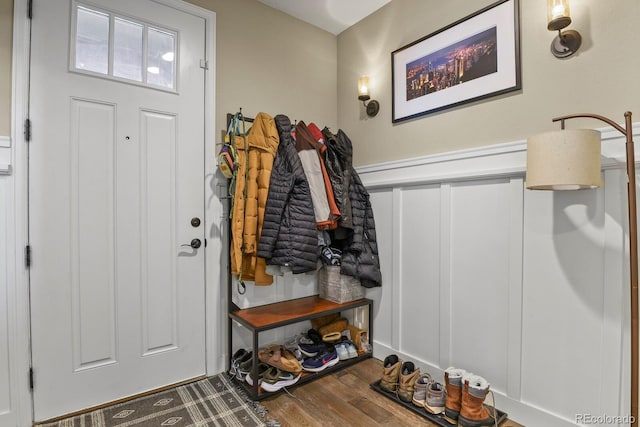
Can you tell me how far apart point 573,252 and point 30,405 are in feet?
8.86

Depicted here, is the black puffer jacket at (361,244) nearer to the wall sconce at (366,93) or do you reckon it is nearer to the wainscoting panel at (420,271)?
the wainscoting panel at (420,271)

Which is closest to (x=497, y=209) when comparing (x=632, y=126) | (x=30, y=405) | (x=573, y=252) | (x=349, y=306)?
(x=573, y=252)

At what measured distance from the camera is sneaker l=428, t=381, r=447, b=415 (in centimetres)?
176

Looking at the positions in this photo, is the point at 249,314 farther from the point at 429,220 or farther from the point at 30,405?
the point at 429,220

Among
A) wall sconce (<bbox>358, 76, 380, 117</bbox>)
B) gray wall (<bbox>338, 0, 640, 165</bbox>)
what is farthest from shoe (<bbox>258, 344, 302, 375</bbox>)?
wall sconce (<bbox>358, 76, 380, 117</bbox>)

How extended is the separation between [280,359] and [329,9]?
2.44m

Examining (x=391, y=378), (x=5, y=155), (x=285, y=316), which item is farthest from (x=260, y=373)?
(x=5, y=155)

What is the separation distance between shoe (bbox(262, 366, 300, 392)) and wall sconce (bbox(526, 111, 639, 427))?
1545 millimetres

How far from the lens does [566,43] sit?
154cm

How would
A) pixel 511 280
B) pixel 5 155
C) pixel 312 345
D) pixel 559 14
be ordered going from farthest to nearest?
pixel 312 345
pixel 511 280
pixel 5 155
pixel 559 14

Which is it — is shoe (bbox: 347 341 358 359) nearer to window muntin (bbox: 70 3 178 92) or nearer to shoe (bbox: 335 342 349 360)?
shoe (bbox: 335 342 349 360)

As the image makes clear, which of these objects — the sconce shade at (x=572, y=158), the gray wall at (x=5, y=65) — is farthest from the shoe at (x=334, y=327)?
the gray wall at (x=5, y=65)

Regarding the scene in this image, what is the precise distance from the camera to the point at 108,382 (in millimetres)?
1872

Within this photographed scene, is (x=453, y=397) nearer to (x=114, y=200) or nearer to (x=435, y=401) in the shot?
(x=435, y=401)
